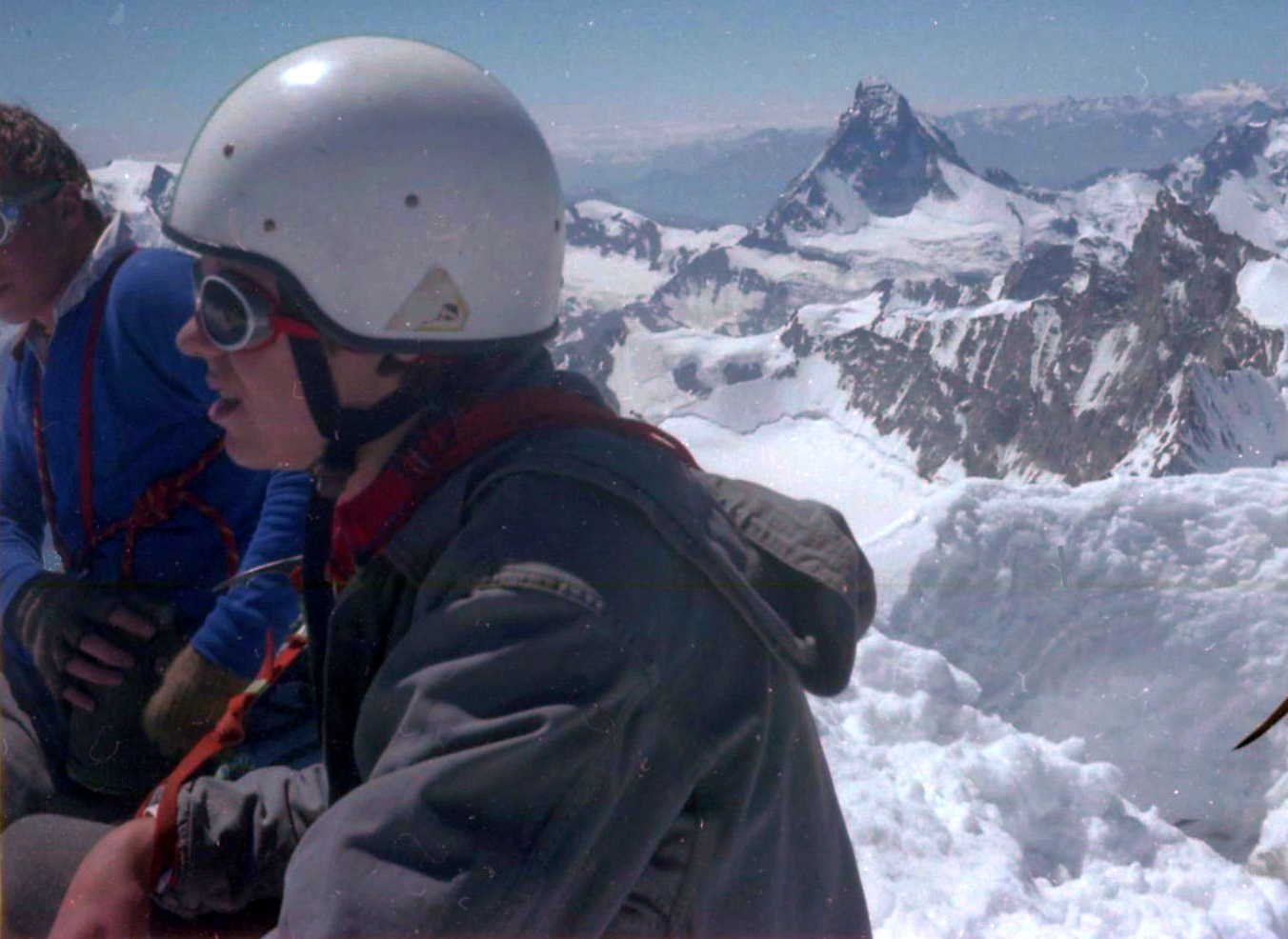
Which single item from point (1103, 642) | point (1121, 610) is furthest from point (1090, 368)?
point (1103, 642)

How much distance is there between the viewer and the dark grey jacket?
1122 mm

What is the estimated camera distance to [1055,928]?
4402mm

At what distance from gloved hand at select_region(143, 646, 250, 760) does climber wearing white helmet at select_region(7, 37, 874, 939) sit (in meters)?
0.43

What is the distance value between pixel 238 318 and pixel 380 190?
307mm

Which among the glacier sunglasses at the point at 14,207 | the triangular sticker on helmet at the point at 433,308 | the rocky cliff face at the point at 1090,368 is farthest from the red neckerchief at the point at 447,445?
the rocky cliff face at the point at 1090,368

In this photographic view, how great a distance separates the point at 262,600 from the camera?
7.70 ft

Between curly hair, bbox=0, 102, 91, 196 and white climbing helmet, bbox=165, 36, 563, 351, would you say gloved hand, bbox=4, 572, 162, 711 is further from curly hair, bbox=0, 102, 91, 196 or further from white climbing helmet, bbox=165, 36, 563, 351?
white climbing helmet, bbox=165, 36, 563, 351

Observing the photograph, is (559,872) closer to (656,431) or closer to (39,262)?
(656,431)

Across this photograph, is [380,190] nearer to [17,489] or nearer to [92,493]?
[92,493]

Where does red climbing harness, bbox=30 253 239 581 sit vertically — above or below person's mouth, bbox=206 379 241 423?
below

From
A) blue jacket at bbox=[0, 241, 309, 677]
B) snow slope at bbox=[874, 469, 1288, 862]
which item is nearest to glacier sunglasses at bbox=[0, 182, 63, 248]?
blue jacket at bbox=[0, 241, 309, 677]

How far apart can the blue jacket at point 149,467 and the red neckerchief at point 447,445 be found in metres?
1.00

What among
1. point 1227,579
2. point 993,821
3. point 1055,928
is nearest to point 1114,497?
point 1227,579

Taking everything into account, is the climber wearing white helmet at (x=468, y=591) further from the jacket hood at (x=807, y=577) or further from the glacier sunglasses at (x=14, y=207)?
the glacier sunglasses at (x=14, y=207)
